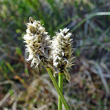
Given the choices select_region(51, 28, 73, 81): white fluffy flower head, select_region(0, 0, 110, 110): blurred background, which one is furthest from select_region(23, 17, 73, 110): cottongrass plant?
select_region(0, 0, 110, 110): blurred background

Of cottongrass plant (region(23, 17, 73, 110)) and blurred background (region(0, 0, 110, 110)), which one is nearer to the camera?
cottongrass plant (region(23, 17, 73, 110))

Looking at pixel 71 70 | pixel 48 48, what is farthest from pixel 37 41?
pixel 71 70

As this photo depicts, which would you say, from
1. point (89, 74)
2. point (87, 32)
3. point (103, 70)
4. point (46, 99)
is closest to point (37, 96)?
point (46, 99)

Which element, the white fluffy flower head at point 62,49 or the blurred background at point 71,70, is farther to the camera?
the blurred background at point 71,70

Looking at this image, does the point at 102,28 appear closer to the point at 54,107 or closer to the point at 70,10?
the point at 70,10

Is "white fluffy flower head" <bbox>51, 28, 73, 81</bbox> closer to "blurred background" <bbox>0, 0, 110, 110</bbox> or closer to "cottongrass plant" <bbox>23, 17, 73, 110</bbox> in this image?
"cottongrass plant" <bbox>23, 17, 73, 110</bbox>

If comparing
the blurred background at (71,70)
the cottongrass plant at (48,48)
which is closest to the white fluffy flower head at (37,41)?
the cottongrass plant at (48,48)

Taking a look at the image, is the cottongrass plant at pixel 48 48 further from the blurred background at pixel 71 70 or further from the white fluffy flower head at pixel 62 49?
the blurred background at pixel 71 70
